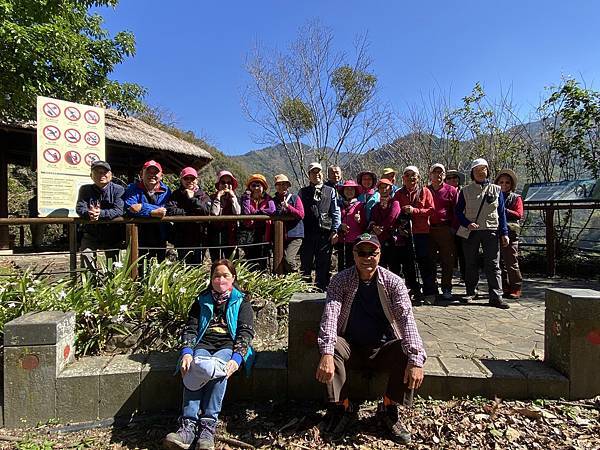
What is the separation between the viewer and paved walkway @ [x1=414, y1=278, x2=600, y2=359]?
3.13 m

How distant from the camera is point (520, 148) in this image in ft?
29.0

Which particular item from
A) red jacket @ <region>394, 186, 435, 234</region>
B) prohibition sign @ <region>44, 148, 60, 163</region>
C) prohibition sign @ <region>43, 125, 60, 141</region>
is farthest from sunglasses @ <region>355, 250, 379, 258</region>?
prohibition sign @ <region>43, 125, 60, 141</region>

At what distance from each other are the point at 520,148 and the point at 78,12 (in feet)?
32.5

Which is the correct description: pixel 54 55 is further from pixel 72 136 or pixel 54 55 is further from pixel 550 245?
pixel 550 245

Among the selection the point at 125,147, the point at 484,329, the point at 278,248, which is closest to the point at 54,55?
the point at 125,147

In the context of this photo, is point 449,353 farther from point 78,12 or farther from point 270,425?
point 78,12

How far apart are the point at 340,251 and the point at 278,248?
136 cm

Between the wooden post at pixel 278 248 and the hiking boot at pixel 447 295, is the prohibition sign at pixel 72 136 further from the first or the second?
the hiking boot at pixel 447 295

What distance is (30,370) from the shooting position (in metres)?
2.46

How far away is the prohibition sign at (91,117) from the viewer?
177 inches

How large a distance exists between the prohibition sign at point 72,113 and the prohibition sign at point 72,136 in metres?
0.13

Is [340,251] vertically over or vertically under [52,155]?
under

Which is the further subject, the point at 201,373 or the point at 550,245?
the point at 550,245

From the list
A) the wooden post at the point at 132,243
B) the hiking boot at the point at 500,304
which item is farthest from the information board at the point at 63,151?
the hiking boot at the point at 500,304
